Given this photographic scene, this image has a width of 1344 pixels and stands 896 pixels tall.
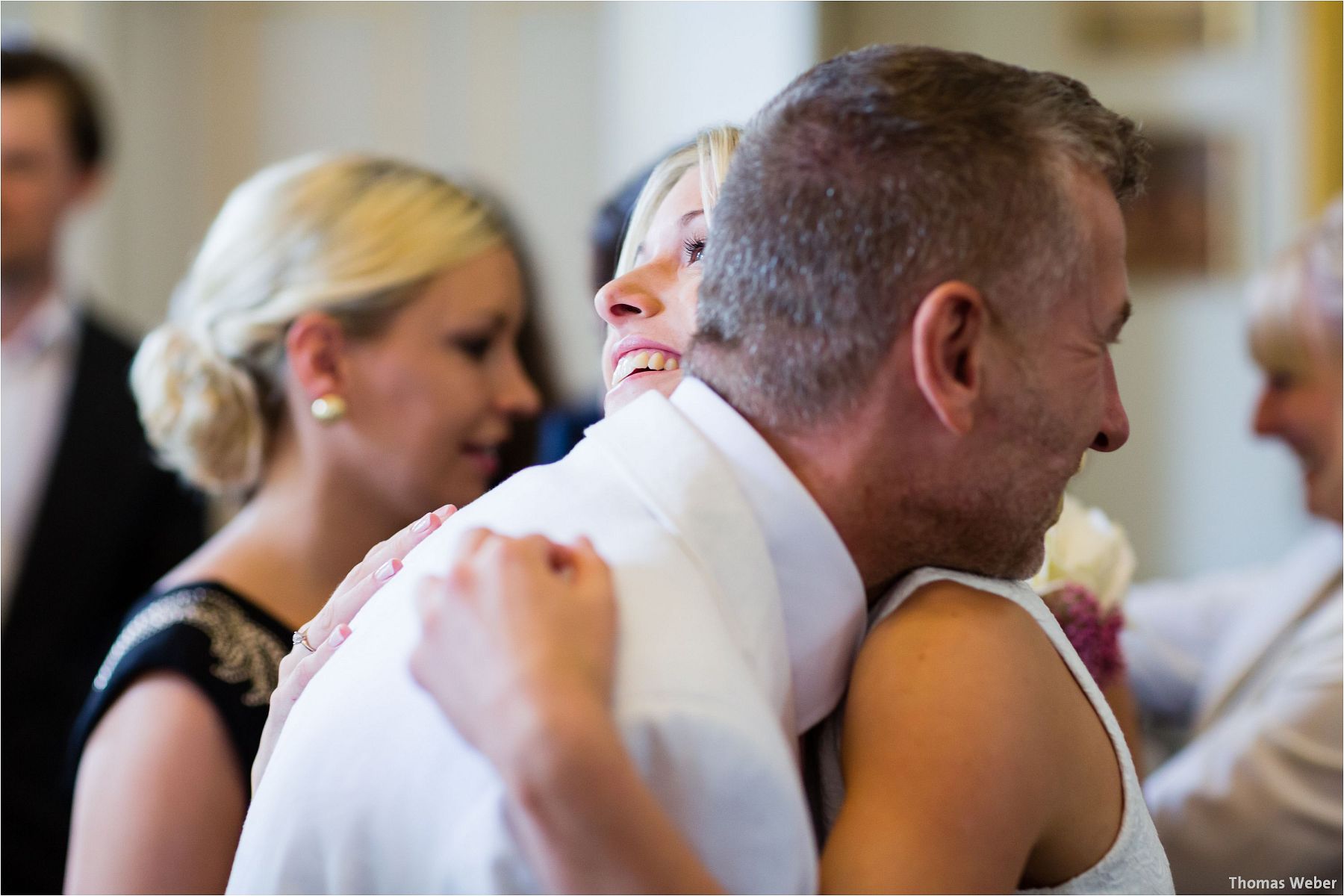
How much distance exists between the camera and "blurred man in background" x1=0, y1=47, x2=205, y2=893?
129 inches

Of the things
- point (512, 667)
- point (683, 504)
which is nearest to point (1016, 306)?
point (683, 504)

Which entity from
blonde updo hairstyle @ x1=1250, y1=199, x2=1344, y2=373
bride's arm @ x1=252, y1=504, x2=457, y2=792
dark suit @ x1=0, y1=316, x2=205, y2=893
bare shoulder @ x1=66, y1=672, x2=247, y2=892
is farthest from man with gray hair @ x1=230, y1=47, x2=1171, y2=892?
dark suit @ x1=0, y1=316, x2=205, y2=893

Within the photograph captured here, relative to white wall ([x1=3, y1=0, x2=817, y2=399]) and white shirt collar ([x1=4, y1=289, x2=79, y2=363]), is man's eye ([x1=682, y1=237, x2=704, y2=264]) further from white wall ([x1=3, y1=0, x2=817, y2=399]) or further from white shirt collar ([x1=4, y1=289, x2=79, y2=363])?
white wall ([x1=3, y1=0, x2=817, y2=399])

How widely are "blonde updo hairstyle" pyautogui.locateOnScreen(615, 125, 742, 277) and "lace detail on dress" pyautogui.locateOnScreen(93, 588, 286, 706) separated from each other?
0.91m

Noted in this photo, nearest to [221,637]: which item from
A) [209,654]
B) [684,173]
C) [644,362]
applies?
[209,654]

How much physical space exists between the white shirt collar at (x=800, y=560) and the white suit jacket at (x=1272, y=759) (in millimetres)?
1247

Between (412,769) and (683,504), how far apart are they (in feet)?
0.92

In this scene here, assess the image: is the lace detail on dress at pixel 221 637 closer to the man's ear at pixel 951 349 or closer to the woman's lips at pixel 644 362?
the woman's lips at pixel 644 362

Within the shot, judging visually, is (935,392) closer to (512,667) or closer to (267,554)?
(512,667)

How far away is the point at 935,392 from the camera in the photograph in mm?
1021

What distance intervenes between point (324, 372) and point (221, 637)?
0.59 meters

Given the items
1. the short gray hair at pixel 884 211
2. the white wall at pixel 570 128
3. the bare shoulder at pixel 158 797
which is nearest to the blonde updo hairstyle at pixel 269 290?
the bare shoulder at pixel 158 797

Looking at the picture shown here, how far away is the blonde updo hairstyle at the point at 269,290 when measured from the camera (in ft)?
7.89

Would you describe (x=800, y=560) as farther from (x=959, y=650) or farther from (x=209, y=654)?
(x=209, y=654)
